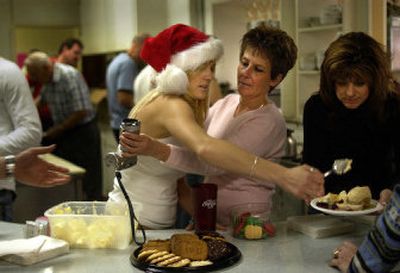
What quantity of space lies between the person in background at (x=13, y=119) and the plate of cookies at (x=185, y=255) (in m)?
1.08

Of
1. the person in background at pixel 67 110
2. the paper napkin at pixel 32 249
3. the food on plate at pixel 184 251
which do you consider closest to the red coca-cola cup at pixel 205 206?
the food on plate at pixel 184 251

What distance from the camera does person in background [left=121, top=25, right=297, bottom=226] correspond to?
5.90ft

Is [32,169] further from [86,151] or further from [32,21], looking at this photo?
[32,21]

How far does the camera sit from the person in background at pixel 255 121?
1.80 meters

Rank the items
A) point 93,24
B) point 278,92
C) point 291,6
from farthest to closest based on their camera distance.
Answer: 1. point 93,24
2. point 291,6
3. point 278,92

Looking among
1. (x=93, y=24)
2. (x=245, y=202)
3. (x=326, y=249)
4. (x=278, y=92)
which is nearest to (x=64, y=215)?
(x=245, y=202)

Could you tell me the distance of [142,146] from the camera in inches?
62.5

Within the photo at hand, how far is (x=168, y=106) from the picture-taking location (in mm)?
1699

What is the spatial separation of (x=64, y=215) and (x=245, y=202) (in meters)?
0.56

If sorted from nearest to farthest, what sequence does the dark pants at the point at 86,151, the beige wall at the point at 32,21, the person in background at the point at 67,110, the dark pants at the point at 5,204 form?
the dark pants at the point at 5,204 < the person in background at the point at 67,110 < the dark pants at the point at 86,151 < the beige wall at the point at 32,21

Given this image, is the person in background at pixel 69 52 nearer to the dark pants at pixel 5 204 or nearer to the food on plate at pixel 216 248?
the dark pants at pixel 5 204

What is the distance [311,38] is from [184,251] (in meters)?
1.87

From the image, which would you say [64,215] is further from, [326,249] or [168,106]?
[326,249]

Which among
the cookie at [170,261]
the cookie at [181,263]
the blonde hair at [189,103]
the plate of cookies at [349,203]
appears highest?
the blonde hair at [189,103]
